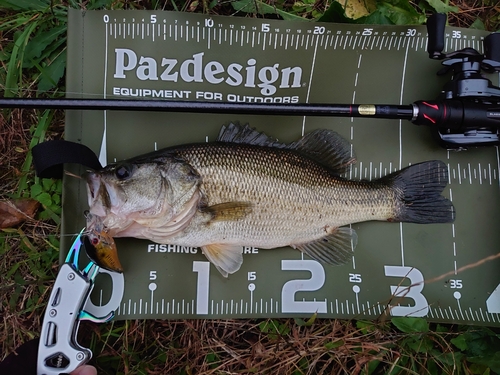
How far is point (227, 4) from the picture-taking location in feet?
9.25

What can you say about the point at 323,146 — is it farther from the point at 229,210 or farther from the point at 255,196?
the point at 229,210

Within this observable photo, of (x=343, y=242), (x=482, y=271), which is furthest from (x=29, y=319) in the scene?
(x=482, y=271)

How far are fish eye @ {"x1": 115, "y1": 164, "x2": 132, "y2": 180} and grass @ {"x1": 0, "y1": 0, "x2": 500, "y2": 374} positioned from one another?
2.35 feet

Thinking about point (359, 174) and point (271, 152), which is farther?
point (359, 174)

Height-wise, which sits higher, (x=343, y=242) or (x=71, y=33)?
(x=71, y=33)

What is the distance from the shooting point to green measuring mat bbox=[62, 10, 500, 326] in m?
2.53

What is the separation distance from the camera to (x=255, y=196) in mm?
2324

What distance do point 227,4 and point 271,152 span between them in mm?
1237

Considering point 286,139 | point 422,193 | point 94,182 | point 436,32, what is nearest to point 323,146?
point 286,139

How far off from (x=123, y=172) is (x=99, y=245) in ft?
1.57

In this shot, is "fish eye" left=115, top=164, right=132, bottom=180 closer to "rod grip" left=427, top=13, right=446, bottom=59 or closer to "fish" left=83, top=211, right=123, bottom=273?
"fish" left=83, top=211, right=123, bottom=273

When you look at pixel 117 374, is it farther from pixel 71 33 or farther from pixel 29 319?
pixel 71 33

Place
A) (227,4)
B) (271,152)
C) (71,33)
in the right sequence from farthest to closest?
(227,4) → (71,33) → (271,152)

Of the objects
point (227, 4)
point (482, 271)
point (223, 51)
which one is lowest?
point (482, 271)
